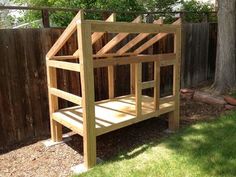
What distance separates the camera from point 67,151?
12.9 feet

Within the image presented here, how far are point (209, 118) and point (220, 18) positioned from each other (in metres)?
2.55

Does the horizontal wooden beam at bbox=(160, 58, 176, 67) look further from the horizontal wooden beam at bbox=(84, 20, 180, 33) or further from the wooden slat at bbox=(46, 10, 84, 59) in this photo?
the wooden slat at bbox=(46, 10, 84, 59)

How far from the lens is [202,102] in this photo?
19.6 ft

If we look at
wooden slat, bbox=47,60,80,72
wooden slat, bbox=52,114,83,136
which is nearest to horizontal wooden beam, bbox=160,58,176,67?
wooden slat, bbox=47,60,80,72

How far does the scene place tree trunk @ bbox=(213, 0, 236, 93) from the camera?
6078mm

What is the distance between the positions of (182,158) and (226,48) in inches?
148

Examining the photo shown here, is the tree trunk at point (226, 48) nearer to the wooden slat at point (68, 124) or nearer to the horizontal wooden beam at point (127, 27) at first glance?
the horizontal wooden beam at point (127, 27)

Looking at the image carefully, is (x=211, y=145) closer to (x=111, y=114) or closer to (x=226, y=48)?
(x=111, y=114)

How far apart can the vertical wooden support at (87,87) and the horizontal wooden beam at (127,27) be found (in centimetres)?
13

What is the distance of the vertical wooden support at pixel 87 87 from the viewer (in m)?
3.04

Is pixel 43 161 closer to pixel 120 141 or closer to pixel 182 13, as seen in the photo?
pixel 120 141

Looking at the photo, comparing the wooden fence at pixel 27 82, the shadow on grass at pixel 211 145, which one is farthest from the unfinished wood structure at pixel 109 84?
the shadow on grass at pixel 211 145

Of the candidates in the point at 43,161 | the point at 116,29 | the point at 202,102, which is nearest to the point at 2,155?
the point at 43,161

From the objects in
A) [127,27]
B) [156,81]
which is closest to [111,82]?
[156,81]
